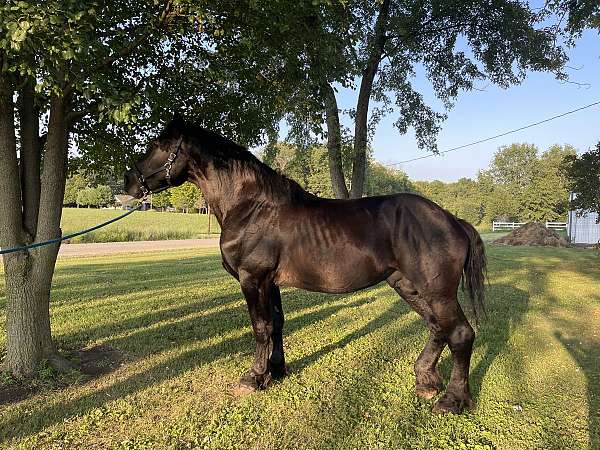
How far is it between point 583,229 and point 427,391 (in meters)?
33.9

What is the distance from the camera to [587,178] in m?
13.5

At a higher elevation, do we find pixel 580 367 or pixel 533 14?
pixel 533 14

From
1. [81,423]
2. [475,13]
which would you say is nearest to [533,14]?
[475,13]

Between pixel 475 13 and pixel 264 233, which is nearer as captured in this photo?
pixel 264 233

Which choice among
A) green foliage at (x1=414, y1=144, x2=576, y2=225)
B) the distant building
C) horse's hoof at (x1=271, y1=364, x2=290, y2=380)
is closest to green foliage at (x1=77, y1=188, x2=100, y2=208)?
green foliage at (x1=414, y1=144, x2=576, y2=225)

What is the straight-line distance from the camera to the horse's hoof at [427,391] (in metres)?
4.05

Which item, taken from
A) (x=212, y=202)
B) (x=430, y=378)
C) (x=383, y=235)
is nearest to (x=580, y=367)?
(x=430, y=378)

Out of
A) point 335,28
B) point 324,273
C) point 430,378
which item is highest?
point 335,28

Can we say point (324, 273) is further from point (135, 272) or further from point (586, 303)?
point (135, 272)

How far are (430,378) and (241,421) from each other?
6.30 feet

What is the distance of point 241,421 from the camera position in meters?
3.53

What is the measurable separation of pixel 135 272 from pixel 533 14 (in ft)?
42.2

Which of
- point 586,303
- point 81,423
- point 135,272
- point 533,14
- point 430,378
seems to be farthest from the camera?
point 135,272

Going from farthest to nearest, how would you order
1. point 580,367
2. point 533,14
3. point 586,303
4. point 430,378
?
point 533,14 < point 586,303 < point 580,367 < point 430,378
